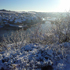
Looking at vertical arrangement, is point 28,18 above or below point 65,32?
above

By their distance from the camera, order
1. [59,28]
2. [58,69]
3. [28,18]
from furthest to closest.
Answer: [28,18] → [59,28] → [58,69]

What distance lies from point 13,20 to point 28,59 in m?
11.3

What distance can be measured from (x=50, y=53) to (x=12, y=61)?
1.17 m

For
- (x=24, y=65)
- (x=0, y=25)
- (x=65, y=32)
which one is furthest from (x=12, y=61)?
(x=0, y=25)

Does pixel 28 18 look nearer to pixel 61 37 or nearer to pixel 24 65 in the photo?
pixel 61 37

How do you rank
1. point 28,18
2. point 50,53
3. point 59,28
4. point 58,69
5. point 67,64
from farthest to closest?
point 28,18, point 59,28, point 50,53, point 67,64, point 58,69

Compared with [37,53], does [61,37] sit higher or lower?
higher

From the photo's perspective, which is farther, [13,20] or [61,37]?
[13,20]

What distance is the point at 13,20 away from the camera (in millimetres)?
12688

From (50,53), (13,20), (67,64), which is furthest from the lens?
(13,20)

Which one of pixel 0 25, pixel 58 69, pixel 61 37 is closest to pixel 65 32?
pixel 61 37

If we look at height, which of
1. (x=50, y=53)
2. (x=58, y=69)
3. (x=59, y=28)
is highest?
(x=59, y=28)

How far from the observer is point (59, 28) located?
4.20 meters

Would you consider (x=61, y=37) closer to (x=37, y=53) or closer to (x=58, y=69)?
(x=37, y=53)
